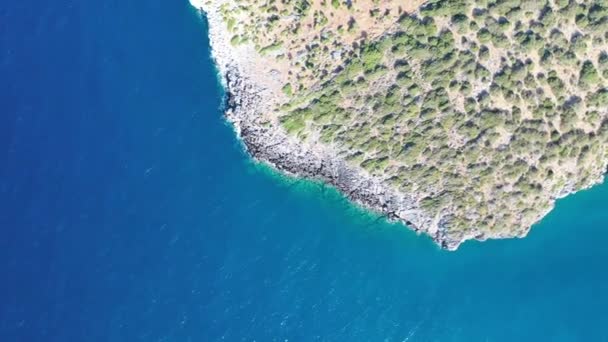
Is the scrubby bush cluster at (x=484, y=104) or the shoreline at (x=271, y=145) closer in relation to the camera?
the scrubby bush cluster at (x=484, y=104)

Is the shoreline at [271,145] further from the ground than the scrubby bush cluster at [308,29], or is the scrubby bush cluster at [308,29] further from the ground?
the scrubby bush cluster at [308,29]

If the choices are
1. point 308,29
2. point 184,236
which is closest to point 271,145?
point 308,29

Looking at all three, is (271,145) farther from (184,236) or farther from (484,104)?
(484,104)

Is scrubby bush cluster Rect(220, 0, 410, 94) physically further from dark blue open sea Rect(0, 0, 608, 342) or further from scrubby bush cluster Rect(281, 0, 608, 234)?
dark blue open sea Rect(0, 0, 608, 342)

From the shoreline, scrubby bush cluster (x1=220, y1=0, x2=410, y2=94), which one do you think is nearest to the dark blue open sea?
the shoreline

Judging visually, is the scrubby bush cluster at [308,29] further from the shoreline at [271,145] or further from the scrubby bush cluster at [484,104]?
the shoreline at [271,145]

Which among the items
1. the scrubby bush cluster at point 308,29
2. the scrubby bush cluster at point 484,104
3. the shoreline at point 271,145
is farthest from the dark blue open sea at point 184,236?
the scrubby bush cluster at point 308,29

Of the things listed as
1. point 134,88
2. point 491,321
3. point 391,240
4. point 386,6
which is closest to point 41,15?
point 134,88
